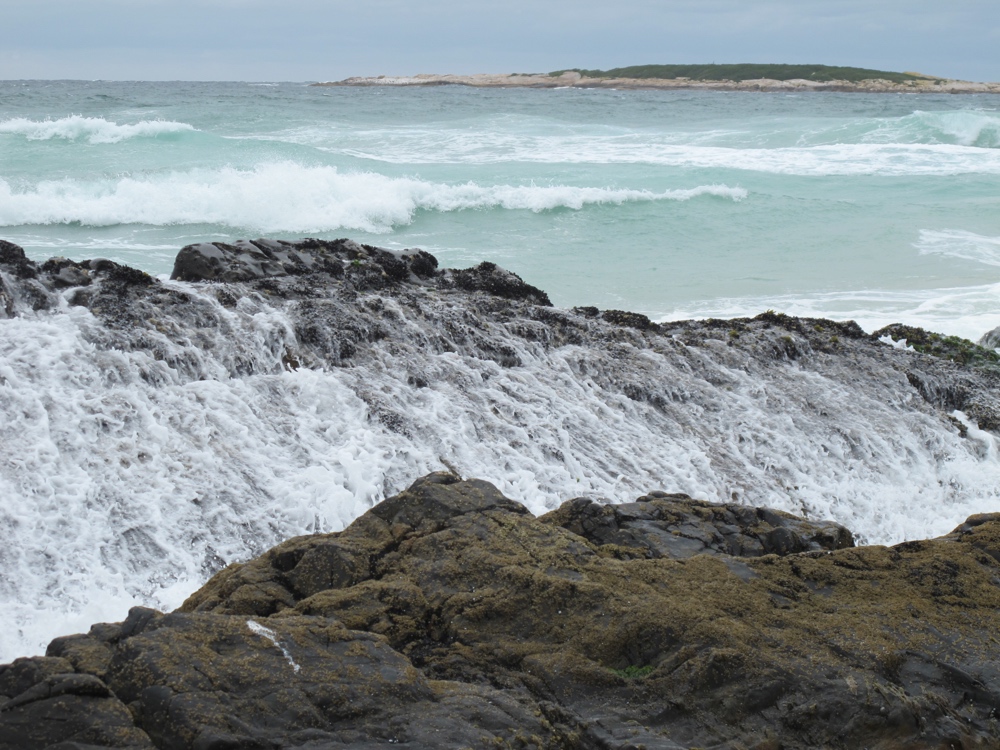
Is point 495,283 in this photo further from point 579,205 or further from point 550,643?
point 579,205

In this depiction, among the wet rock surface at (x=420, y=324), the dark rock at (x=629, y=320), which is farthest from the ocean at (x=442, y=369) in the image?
the dark rock at (x=629, y=320)

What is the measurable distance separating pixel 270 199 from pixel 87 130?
1434cm

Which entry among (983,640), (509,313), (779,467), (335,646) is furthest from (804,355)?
(335,646)

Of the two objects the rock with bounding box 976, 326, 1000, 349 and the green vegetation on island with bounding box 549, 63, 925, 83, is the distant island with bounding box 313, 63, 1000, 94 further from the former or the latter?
the rock with bounding box 976, 326, 1000, 349

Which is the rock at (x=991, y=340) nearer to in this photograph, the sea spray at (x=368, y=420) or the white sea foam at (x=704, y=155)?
the sea spray at (x=368, y=420)

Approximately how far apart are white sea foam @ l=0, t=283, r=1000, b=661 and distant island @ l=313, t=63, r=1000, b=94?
98.1 m

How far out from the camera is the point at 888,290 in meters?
15.6

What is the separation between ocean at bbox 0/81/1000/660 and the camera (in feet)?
21.6

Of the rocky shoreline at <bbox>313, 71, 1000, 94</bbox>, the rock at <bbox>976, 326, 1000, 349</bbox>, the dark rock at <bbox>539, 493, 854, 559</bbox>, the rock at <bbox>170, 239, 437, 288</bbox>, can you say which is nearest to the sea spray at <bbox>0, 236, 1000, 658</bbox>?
the rock at <bbox>170, 239, 437, 288</bbox>

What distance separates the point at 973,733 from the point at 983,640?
0.67m

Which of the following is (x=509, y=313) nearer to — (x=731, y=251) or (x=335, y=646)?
(x=335, y=646)

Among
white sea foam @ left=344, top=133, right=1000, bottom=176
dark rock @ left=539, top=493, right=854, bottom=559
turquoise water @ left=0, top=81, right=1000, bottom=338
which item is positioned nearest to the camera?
dark rock @ left=539, top=493, right=854, bottom=559

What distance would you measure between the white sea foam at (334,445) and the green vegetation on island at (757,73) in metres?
104

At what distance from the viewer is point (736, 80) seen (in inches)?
4102
